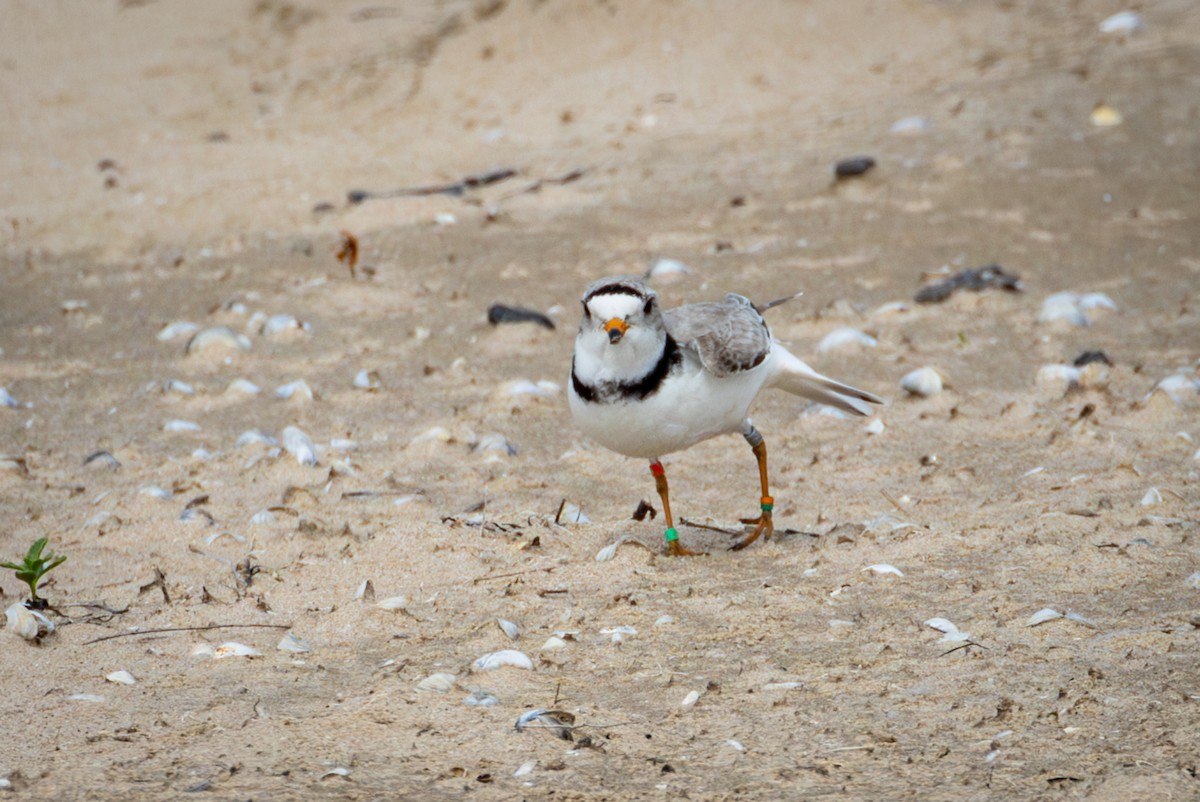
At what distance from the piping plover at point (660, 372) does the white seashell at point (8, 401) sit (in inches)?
127

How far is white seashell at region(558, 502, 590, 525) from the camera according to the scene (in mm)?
4406

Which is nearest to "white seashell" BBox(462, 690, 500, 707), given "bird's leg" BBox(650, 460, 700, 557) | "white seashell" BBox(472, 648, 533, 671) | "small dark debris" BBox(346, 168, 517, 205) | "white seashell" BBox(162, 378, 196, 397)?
"white seashell" BBox(472, 648, 533, 671)

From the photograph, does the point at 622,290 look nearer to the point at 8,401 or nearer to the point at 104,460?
the point at 104,460

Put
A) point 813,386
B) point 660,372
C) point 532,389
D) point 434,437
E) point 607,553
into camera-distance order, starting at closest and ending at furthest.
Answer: point 660,372 < point 607,553 < point 813,386 < point 434,437 < point 532,389

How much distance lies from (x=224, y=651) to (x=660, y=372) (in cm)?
145

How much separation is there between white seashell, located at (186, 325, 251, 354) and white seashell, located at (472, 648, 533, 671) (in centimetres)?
355

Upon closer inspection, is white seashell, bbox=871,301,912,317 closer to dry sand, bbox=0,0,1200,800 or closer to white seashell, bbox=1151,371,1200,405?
dry sand, bbox=0,0,1200,800

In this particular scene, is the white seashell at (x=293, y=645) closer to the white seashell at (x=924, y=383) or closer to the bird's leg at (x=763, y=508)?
the bird's leg at (x=763, y=508)

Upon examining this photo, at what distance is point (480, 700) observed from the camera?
3.15 metres

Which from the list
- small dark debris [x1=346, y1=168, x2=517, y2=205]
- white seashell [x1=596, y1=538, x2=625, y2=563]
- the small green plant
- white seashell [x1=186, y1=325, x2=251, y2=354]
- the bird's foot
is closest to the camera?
the small green plant

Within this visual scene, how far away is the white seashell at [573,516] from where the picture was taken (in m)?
4.41

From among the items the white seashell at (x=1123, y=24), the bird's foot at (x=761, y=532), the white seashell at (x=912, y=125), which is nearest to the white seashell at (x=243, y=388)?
the bird's foot at (x=761, y=532)

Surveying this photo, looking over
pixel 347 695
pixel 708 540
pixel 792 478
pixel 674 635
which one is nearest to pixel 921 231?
pixel 792 478

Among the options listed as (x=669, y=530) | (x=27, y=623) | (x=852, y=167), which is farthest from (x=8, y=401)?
(x=852, y=167)
